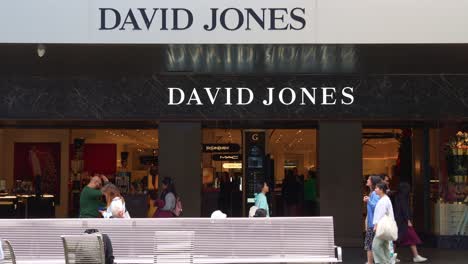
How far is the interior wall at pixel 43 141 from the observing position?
66.2 feet

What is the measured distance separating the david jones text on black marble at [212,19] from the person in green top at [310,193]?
18.5ft

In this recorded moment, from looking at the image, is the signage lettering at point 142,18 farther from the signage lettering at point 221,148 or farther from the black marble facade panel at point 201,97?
the signage lettering at point 221,148

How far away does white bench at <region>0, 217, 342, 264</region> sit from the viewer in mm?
11055

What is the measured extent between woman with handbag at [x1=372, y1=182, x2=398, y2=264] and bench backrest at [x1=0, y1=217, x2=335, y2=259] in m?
0.86

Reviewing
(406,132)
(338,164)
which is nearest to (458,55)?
(406,132)

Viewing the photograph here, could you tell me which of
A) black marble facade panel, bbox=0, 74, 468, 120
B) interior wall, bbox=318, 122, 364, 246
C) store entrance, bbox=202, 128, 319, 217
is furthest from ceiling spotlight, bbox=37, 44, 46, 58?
interior wall, bbox=318, 122, 364, 246

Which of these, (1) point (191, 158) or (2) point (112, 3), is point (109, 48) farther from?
(1) point (191, 158)

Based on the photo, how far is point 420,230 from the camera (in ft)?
58.4

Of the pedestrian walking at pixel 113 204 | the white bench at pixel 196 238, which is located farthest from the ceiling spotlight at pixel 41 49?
the white bench at pixel 196 238

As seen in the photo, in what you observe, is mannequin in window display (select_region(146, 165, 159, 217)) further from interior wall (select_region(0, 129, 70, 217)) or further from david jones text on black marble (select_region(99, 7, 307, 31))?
david jones text on black marble (select_region(99, 7, 307, 31))

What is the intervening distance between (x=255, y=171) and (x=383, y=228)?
7.71 meters

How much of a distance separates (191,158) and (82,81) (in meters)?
2.86

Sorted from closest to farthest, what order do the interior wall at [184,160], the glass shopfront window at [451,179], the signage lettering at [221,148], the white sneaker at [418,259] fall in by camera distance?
the white sneaker at [418,259] < the interior wall at [184,160] < the glass shopfront window at [451,179] < the signage lettering at [221,148]

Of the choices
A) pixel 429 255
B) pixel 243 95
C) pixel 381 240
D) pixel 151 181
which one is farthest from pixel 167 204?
pixel 151 181
